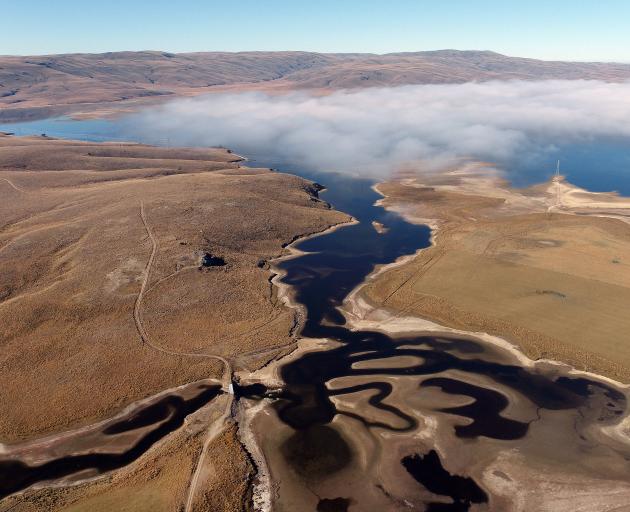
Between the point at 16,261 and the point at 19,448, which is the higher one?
the point at 16,261

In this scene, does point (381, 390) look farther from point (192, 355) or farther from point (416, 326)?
point (192, 355)

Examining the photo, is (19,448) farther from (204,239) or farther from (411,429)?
(204,239)

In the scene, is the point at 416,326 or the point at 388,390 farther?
the point at 416,326

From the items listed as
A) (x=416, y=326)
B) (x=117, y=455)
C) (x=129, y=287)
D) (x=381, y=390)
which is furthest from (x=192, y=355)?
(x=416, y=326)

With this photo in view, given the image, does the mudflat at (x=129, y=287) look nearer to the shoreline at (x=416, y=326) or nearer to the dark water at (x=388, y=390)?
the dark water at (x=388, y=390)

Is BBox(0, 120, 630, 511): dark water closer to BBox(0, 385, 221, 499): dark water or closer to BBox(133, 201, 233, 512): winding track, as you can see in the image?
BBox(0, 385, 221, 499): dark water

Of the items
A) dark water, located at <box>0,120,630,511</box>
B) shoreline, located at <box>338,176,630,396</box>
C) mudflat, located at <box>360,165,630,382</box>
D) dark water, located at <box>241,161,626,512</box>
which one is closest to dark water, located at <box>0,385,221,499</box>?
dark water, located at <box>0,120,630,511</box>

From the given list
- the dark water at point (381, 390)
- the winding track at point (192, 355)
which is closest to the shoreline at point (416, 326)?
the dark water at point (381, 390)

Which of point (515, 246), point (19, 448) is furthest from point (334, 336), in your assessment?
point (515, 246)
